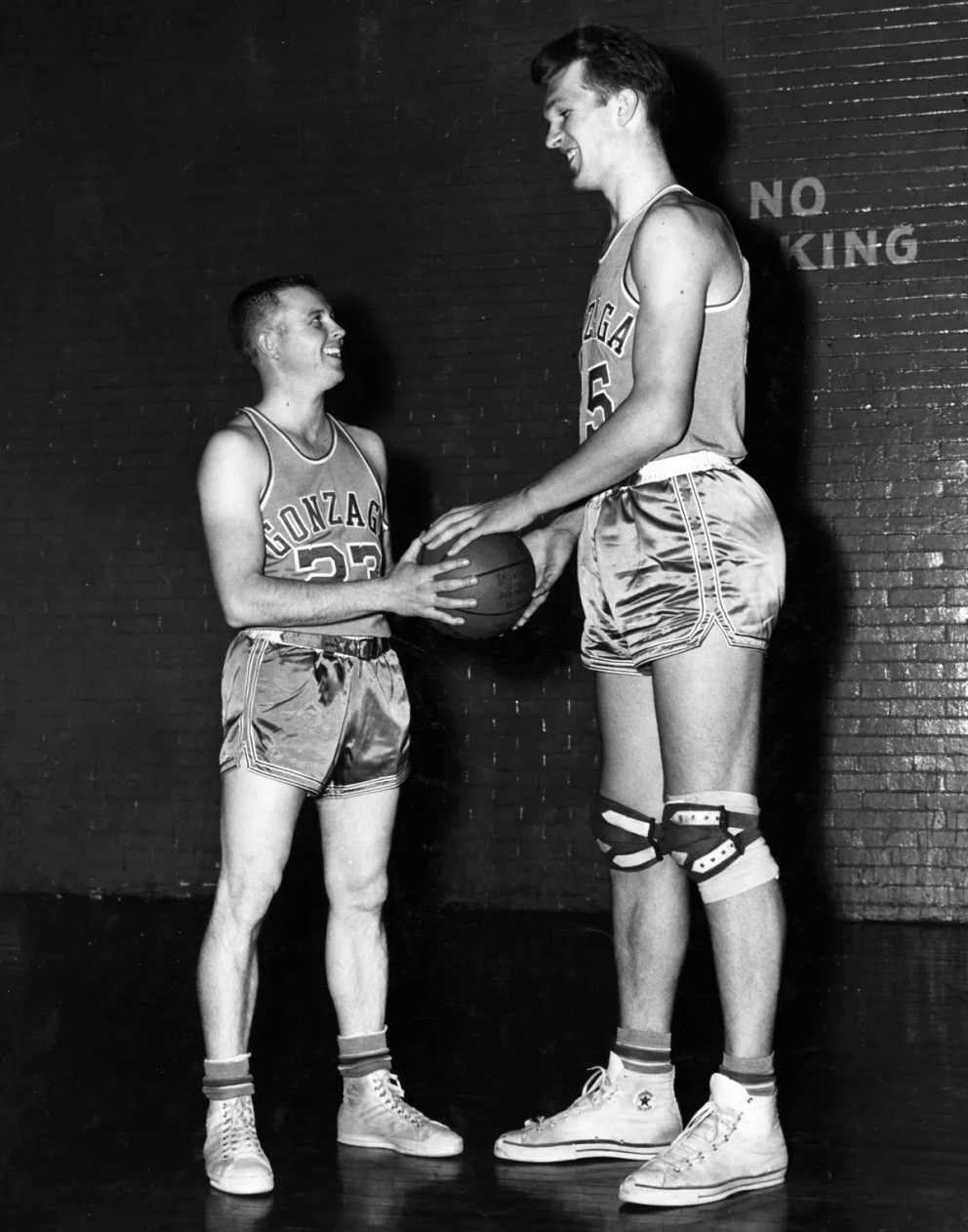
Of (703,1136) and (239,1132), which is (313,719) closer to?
(239,1132)

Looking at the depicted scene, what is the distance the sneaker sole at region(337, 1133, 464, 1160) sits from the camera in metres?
2.53

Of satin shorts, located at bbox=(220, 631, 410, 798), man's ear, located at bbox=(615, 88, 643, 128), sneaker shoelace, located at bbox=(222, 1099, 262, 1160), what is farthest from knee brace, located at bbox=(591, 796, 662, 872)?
man's ear, located at bbox=(615, 88, 643, 128)

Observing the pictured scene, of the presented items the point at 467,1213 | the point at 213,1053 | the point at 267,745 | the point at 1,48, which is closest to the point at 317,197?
the point at 1,48

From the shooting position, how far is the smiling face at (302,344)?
2.79 m

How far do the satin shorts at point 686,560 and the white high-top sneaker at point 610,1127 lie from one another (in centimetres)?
78

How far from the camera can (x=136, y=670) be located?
17.4ft

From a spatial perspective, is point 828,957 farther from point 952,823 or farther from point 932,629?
point 932,629

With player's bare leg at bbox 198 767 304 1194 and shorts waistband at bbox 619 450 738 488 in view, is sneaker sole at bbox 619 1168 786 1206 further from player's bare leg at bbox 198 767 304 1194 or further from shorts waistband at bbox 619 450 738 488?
shorts waistband at bbox 619 450 738 488

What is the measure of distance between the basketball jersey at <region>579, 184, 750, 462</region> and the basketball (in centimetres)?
29

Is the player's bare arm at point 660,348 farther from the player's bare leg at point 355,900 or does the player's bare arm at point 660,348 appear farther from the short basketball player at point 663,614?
the player's bare leg at point 355,900

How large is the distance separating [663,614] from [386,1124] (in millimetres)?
1084

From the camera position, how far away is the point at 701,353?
8.07 ft

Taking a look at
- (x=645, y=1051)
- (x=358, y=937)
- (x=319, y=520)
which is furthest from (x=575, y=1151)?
(x=319, y=520)

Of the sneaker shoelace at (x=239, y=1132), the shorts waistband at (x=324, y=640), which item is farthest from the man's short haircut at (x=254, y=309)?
the sneaker shoelace at (x=239, y=1132)
